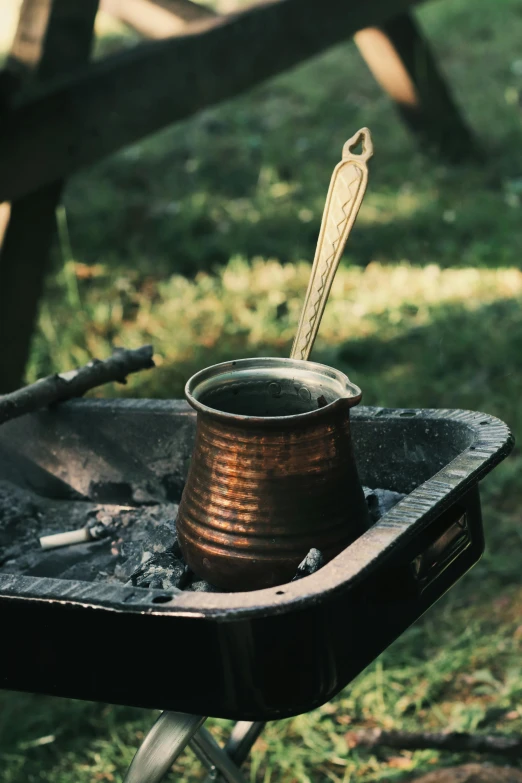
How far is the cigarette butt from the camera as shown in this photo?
1.87 metres

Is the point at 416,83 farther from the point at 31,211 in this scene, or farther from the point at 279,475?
the point at 279,475

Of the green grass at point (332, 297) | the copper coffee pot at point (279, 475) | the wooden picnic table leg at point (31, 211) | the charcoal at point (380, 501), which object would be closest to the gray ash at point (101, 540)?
the charcoal at point (380, 501)

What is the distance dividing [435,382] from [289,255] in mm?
1428

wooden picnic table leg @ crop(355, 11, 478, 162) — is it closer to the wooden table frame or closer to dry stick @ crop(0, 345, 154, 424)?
the wooden table frame

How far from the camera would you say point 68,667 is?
1.35 m

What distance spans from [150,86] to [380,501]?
1939mm

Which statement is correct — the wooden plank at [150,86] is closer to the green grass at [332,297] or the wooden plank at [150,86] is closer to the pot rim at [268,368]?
the green grass at [332,297]

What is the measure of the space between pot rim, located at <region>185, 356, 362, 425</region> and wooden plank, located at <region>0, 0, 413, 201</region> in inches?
60.3

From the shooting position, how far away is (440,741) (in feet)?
7.71

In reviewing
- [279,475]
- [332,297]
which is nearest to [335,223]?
[279,475]

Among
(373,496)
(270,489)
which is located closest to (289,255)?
(373,496)

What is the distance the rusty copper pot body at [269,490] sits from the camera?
140 centimetres

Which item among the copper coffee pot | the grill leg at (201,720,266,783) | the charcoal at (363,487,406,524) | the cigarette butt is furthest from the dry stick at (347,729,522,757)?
the copper coffee pot

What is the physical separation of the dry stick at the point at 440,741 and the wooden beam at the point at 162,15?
2.33m
